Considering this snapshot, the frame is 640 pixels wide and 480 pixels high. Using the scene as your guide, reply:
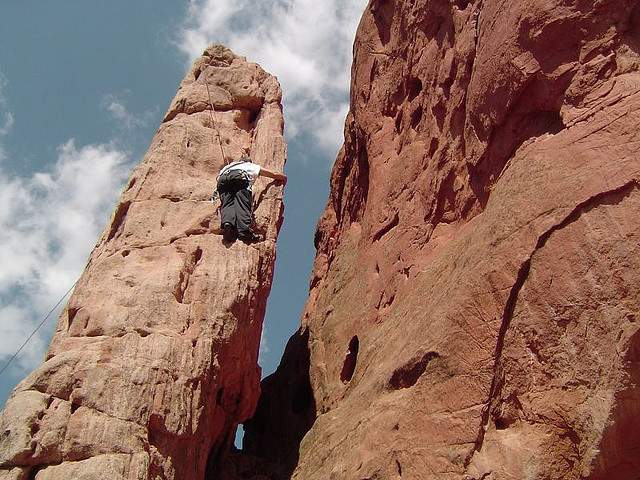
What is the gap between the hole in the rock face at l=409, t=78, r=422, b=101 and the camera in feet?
48.7

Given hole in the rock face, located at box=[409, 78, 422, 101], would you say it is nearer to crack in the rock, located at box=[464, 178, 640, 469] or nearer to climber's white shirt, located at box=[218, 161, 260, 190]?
climber's white shirt, located at box=[218, 161, 260, 190]

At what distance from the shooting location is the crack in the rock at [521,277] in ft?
27.9

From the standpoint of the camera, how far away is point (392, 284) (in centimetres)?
1286

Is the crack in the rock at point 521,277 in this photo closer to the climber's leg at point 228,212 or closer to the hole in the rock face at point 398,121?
the climber's leg at point 228,212

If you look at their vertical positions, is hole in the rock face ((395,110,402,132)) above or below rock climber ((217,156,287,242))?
above

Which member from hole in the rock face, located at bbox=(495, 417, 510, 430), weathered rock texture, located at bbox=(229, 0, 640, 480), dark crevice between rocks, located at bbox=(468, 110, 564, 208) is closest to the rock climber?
weathered rock texture, located at bbox=(229, 0, 640, 480)

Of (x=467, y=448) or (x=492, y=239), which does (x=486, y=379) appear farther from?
(x=492, y=239)

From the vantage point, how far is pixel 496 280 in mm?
9172

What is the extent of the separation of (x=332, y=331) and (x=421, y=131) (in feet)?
11.5

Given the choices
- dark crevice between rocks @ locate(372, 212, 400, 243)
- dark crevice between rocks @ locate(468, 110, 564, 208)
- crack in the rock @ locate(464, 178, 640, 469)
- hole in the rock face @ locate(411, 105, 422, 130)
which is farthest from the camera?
hole in the rock face @ locate(411, 105, 422, 130)

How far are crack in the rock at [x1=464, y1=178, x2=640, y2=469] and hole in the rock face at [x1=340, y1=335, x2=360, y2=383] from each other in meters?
4.37

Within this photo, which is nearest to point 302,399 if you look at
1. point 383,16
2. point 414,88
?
point 414,88

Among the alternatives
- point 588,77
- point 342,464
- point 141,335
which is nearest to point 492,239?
point 588,77

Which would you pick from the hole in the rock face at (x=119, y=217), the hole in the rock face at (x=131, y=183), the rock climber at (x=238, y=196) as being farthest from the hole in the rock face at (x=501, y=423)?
the hole in the rock face at (x=131, y=183)
